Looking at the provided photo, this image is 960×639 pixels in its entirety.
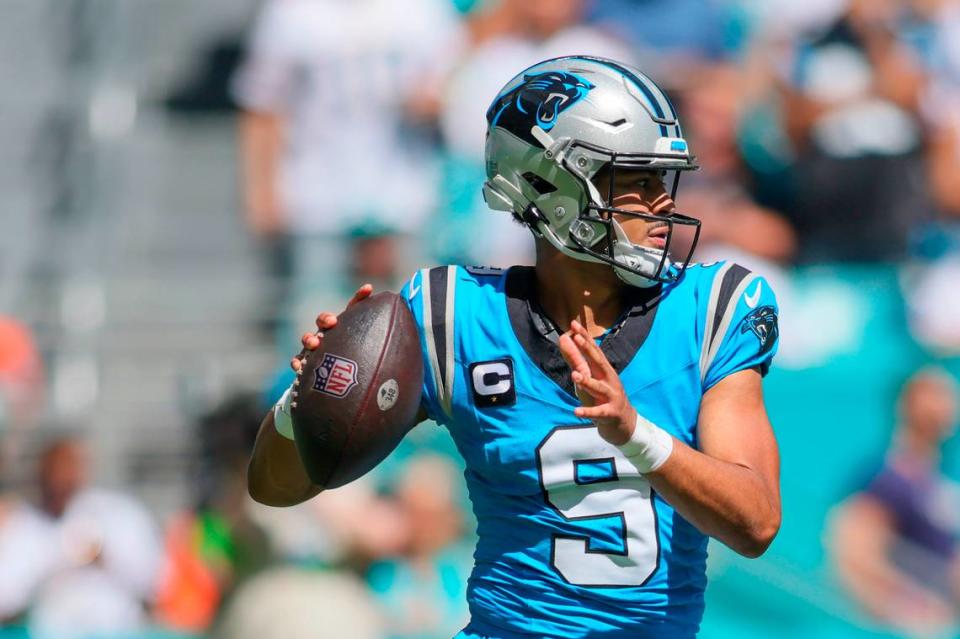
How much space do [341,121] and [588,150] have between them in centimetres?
421

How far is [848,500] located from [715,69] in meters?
2.27

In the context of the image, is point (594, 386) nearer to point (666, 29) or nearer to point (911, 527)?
point (911, 527)

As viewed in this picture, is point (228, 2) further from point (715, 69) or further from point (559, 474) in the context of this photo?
point (559, 474)

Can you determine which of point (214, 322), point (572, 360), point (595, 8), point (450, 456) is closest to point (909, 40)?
point (595, 8)

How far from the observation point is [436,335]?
10.2 feet

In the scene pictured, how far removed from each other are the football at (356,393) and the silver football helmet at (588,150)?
1.31ft

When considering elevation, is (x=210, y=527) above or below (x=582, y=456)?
below

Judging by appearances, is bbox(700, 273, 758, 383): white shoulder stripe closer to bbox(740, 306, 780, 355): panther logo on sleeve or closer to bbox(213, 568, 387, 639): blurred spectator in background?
bbox(740, 306, 780, 355): panther logo on sleeve

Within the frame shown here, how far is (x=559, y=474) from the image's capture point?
2916 mm

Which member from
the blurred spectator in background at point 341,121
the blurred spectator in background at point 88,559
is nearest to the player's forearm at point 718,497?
the blurred spectator in background at point 88,559

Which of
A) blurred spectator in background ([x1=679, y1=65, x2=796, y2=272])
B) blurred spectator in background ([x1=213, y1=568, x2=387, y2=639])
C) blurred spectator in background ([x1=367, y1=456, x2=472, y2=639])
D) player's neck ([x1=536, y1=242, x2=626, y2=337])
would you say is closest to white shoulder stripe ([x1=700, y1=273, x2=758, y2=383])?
player's neck ([x1=536, y1=242, x2=626, y2=337])

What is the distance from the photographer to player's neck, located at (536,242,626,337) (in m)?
3.11

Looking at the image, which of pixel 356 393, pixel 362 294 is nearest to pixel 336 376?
pixel 356 393

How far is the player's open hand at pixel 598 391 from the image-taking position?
2547 millimetres
